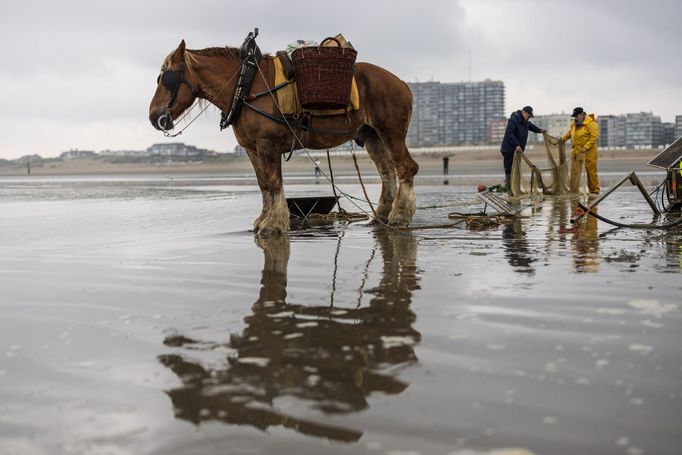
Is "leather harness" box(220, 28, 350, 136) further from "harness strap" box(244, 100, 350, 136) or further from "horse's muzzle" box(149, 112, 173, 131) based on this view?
"horse's muzzle" box(149, 112, 173, 131)

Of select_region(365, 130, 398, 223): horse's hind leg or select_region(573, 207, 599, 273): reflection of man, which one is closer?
select_region(573, 207, 599, 273): reflection of man

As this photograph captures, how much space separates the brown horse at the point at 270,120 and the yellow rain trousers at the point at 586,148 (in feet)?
26.0

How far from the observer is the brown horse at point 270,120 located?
29.4 ft

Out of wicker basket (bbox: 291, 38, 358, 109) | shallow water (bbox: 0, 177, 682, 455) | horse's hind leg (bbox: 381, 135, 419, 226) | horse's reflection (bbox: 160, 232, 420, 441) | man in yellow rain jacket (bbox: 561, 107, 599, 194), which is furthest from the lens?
man in yellow rain jacket (bbox: 561, 107, 599, 194)

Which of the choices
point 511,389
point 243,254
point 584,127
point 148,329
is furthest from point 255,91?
point 584,127

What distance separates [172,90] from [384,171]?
3.38 metres

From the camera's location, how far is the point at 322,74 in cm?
888

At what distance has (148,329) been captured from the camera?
4.14m

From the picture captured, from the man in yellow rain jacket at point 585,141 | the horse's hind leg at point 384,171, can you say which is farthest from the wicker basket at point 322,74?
the man in yellow rain jacket at point 585,141

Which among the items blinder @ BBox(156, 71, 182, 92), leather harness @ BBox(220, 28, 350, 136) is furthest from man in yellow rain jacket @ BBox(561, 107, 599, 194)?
blinder @ BBox(156, 71, 182, 92)

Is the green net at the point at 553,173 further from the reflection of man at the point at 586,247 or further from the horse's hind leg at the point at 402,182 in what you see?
the horse's hind leg at the point at 402,182

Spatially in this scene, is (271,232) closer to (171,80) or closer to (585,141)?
(171,80)

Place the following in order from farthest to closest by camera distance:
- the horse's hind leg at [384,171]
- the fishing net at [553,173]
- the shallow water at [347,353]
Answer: the fishing net at [553,173] → the horse's hind leg at [384,171] → the shallow water at [347,353]

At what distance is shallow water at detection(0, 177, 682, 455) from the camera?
2.56 meters
